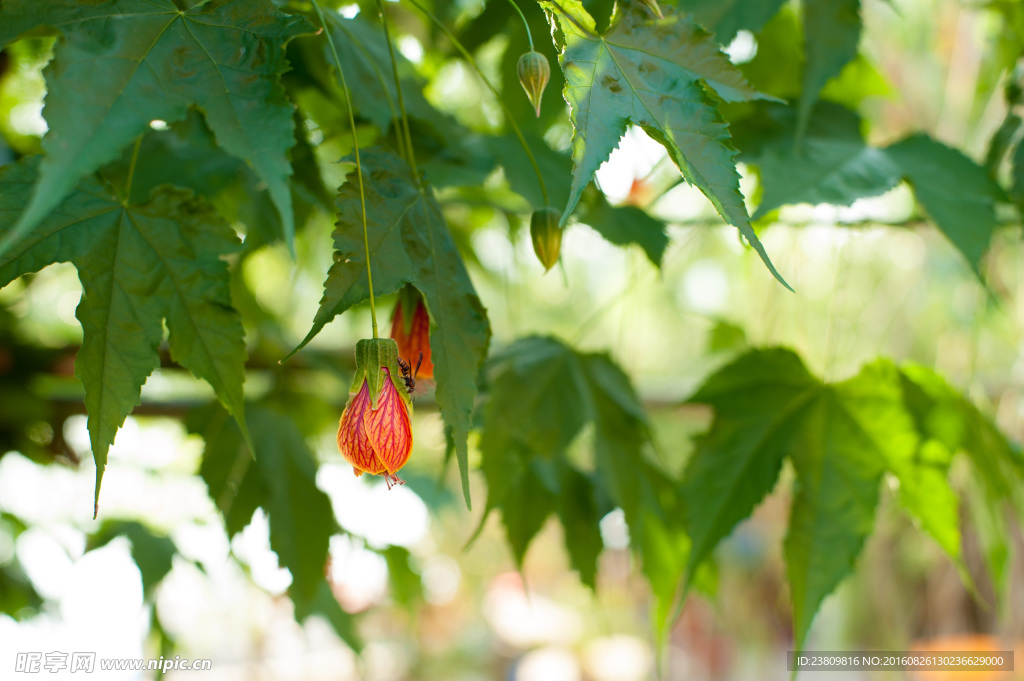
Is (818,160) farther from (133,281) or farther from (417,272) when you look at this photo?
(133,281)

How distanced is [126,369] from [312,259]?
2.46 ft

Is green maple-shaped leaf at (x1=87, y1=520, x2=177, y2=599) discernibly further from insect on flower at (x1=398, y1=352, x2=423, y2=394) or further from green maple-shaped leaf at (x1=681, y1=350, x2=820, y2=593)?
green maple-shaped leaf at (x1=681, y1=350, x2=820, y2=593)

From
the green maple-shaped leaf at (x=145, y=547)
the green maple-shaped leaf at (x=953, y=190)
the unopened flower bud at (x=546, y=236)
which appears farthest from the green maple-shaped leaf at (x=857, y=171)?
the green maple-shaped leaf at (x=145, y=547)

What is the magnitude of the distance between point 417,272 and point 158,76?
0.14m

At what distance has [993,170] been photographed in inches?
23.9

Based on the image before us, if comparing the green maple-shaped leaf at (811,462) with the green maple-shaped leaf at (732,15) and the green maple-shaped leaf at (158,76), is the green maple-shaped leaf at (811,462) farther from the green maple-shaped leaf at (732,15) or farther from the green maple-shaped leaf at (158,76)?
the green maple-shaped leaf at (158,76)

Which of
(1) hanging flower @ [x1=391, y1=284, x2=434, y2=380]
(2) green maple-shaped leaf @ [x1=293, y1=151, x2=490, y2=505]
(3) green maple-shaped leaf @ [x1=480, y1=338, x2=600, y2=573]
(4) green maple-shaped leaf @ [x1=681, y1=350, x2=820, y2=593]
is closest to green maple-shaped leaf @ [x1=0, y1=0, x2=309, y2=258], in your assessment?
(2) green maple-shaped leaf @ [x1=293, y1=151, x2=490, y2=505]

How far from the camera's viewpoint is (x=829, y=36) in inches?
20.0

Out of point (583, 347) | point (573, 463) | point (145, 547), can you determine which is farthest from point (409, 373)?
point (583, 347)

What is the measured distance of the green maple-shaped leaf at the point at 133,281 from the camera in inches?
13.0

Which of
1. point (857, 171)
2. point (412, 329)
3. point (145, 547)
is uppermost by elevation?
point (857, 171)

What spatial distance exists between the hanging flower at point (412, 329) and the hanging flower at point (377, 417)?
2.1 inches

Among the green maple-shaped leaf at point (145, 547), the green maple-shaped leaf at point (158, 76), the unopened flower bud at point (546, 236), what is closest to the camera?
the green maple-shaped leaf at point (158, 76)

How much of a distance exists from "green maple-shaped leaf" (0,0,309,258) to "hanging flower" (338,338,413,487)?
0.11 metres
